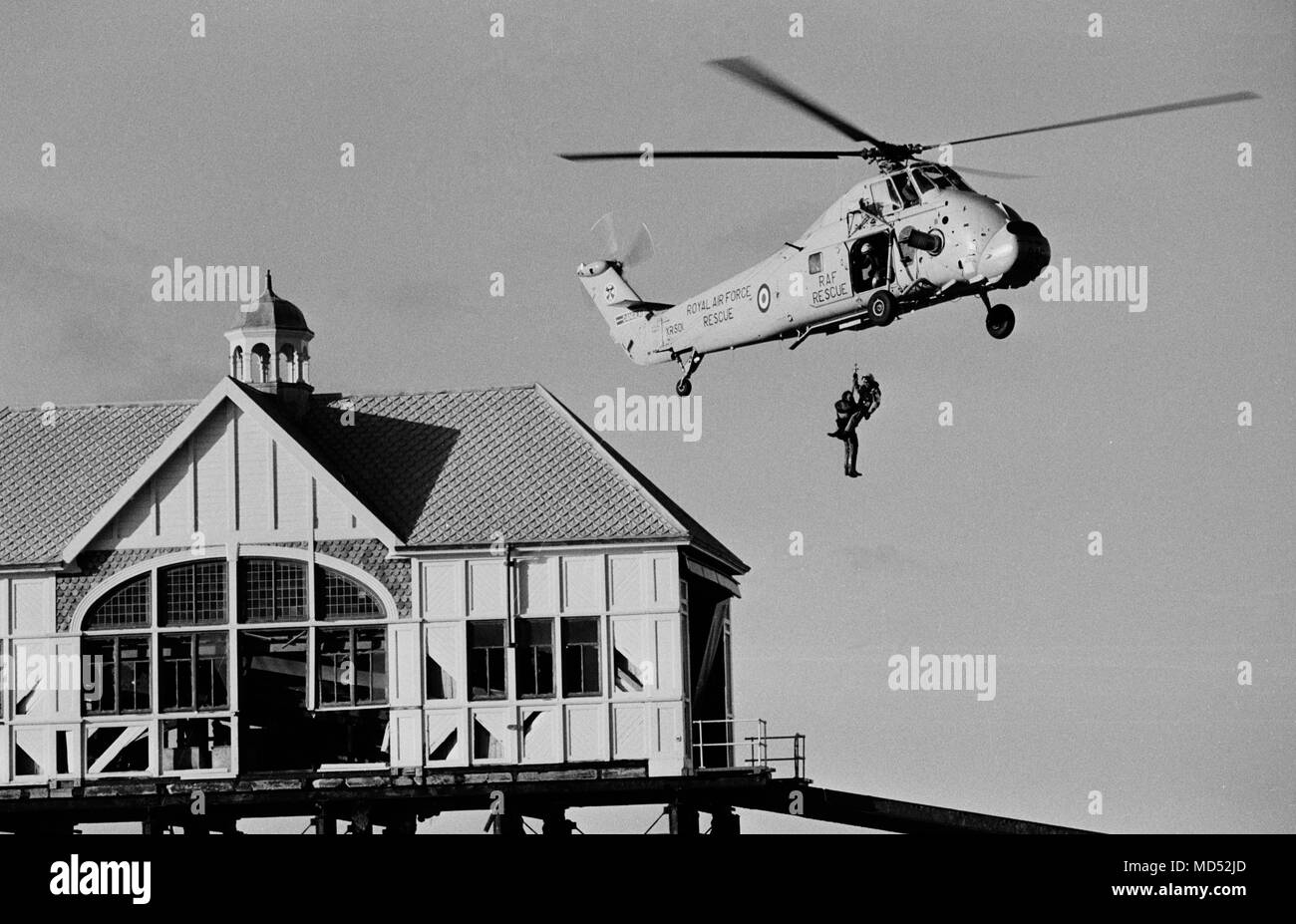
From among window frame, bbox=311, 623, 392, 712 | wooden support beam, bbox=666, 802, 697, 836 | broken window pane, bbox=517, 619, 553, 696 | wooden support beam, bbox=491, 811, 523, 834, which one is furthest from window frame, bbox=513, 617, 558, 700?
wooden support beam, bbox=666, 802, 697, 836

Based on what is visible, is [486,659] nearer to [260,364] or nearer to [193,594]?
[193,594]

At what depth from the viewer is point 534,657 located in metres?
54.7

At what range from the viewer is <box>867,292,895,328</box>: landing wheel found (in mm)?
54781

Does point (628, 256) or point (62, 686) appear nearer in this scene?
point (62, 686)

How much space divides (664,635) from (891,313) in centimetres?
672

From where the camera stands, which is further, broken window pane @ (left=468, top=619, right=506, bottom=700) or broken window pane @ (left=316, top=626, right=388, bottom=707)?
broken window pane @ (left=316, top=626, right=388, bottom=707)

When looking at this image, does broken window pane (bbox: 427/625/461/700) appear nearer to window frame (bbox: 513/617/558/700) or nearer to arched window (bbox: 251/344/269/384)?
window frame (bbox: 513/617/558/700)

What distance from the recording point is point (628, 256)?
67250mm

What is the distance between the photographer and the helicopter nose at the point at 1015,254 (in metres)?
52.0

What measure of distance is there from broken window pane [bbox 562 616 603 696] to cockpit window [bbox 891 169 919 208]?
351 inches
